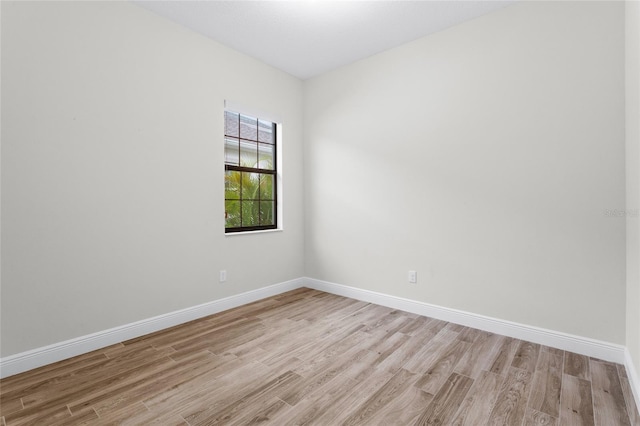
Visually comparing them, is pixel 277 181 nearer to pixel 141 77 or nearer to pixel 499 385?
pixel 141 77

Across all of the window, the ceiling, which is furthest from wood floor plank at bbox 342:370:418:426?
the ceiling

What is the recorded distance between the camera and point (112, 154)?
257cm

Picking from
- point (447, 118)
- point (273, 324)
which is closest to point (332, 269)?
point (273, 324)

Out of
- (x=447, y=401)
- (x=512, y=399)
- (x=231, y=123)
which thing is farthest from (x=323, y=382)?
(x=231, y=123)

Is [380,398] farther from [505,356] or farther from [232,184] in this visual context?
[232,184]

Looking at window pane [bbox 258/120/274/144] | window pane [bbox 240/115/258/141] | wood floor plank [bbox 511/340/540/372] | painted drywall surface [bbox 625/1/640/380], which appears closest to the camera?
painted drywall surface [bbox 625/1/640/380]

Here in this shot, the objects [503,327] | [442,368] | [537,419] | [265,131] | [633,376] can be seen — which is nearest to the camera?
[537,419]

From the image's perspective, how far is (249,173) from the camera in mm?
3840

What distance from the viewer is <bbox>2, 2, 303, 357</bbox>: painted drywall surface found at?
2156 millimetres

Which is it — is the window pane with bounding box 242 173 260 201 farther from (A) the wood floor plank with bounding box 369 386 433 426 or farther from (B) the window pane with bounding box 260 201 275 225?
(A) the wood floor plank with bounding box 369 386 433 426

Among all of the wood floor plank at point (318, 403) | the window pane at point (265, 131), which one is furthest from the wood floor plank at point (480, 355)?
the window pane at point (265, 131)

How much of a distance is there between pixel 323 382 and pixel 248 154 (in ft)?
8.94

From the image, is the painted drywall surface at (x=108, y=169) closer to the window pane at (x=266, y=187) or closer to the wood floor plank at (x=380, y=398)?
the window pane at (x=266, y=187)

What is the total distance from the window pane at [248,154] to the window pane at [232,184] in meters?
0.17
